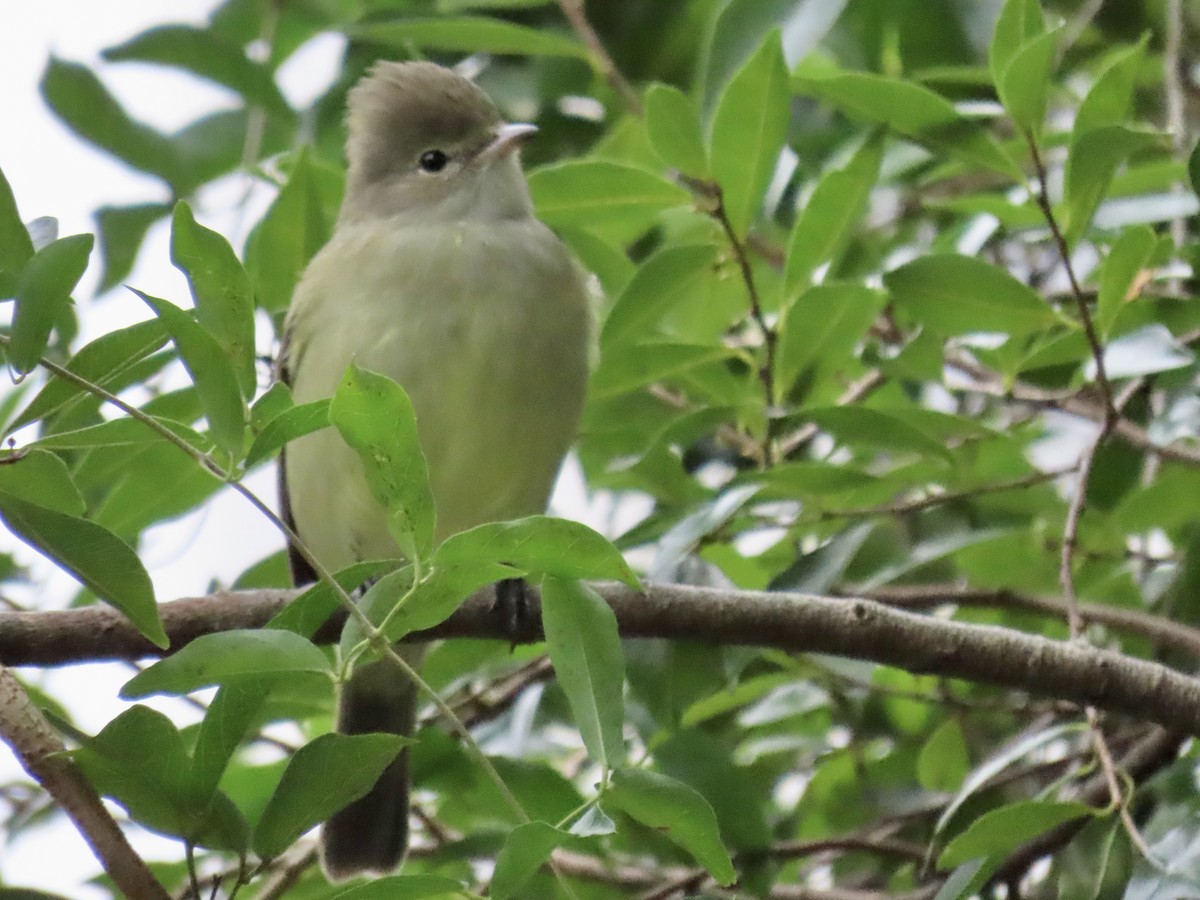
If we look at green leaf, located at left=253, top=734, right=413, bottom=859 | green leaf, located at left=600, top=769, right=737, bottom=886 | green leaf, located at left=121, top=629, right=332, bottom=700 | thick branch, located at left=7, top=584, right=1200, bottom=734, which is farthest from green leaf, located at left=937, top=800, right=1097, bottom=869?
green leaf, located at left=121, top=629, right=332, bottom=700

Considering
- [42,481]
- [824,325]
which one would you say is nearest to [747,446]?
[824,325]

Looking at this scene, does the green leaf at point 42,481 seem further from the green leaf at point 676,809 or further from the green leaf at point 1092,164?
the green leaf at point 1092,164

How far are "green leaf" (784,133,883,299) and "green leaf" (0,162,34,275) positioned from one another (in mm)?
1088

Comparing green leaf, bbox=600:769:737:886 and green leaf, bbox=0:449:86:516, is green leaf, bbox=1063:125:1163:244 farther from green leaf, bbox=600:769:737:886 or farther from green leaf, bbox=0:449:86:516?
green leaf, bbox=0:449:86:516

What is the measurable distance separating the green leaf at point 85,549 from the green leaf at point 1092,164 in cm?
119

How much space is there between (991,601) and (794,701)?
0.36m

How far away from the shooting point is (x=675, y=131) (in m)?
2.11

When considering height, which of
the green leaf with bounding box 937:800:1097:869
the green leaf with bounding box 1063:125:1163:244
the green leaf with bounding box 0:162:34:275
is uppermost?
the green leaf with bounding box 0:162:34:275

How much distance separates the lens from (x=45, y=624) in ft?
5.71

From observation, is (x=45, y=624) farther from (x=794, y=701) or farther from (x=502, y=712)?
(x=794, y=701)

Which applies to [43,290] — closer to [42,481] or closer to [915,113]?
Answer: [42,481]

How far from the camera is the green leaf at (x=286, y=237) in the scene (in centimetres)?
241

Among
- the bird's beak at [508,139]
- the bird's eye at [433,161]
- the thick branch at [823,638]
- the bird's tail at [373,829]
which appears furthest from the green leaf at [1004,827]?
the bird's eye at [433,161]

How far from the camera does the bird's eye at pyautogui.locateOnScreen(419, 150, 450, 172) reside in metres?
3.06
